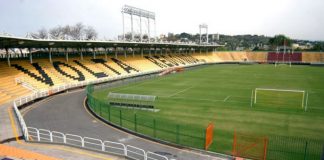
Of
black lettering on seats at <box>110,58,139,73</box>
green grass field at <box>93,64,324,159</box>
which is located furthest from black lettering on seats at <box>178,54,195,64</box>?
green grass field at <box>93,64,324,159</box>

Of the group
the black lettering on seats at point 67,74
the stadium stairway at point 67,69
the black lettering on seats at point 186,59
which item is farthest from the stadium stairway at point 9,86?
the black lettering on seats at point 186,59

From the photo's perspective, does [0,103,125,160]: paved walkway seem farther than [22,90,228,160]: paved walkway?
No

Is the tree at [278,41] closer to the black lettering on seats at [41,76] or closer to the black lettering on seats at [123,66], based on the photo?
the black lettering on seats at [123,66]

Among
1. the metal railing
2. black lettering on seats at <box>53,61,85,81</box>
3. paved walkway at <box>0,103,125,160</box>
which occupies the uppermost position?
black lettering on seats at <box>53,61,85,81</box>

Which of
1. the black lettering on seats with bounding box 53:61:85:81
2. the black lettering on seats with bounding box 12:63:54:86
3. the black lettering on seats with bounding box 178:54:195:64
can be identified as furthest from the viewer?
the black lettering on seats with bounding box 178:54:195:64

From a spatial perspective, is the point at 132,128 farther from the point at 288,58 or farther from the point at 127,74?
the point at 288,58

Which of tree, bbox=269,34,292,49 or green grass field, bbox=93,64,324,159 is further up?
tree, bbox=269,34,292,49

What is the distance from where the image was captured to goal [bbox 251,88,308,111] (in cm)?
2800

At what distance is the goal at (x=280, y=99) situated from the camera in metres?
28.0

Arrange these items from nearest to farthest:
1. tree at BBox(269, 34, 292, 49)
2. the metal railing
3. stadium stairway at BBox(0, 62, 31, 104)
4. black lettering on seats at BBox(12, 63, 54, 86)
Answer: the metal railing → stadium stairway at BBox(0, 62, 31, 104) → black lettering on seats at BBox(12, 63, 54, 86) → tree at BBox(269, 34, 292, 49)

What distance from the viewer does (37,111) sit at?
2695 centimetres

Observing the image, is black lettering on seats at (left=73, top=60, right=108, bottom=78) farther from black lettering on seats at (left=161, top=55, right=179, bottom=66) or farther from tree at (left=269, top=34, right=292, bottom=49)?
tree at (left=269, top=34, right=292, bottom=49)

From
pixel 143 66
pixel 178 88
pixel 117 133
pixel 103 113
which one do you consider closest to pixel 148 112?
pixel 103 113

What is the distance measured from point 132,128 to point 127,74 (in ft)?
113
